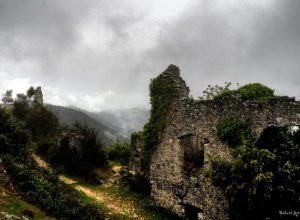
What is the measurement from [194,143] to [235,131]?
395 cm

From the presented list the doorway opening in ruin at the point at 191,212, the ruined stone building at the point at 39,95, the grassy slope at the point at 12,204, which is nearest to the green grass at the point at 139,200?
the doorway opening in ruin at the point at 191,212

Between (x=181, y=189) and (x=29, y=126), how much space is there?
1821 cm

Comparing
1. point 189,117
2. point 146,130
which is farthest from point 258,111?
point 146,130

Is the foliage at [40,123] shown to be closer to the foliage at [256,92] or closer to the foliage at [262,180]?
the foliage at [256,92]

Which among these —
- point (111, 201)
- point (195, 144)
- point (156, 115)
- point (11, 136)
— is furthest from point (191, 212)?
point (11, 136)

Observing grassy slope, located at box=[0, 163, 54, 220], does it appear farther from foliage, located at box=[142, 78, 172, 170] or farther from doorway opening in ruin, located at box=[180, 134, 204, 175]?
foliage, located at box=[142, 78, 172, 170]

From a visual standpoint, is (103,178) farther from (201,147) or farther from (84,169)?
(201,147)

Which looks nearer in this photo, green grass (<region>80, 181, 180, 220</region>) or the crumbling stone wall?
the crumbling stone wall

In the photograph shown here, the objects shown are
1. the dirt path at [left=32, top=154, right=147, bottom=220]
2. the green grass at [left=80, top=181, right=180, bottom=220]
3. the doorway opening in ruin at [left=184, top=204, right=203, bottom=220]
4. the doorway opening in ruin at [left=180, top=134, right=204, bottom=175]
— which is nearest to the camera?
the doorway opening in ruin at [left=184, top=204, right=203, bottom=220]

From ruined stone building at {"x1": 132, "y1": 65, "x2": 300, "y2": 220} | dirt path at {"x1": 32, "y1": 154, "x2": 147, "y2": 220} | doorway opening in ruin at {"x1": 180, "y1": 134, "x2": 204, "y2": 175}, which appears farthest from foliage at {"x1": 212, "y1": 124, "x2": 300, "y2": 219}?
dirt path at {"x1": 32, "y1": 154, "x2": 147, "y2": 220}

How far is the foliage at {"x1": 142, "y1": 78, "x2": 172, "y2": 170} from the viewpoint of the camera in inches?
684

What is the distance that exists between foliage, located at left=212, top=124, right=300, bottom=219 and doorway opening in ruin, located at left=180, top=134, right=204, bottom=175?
407cm

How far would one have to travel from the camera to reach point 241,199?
11531mm

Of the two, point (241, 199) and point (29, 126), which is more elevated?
point (29, 126)
